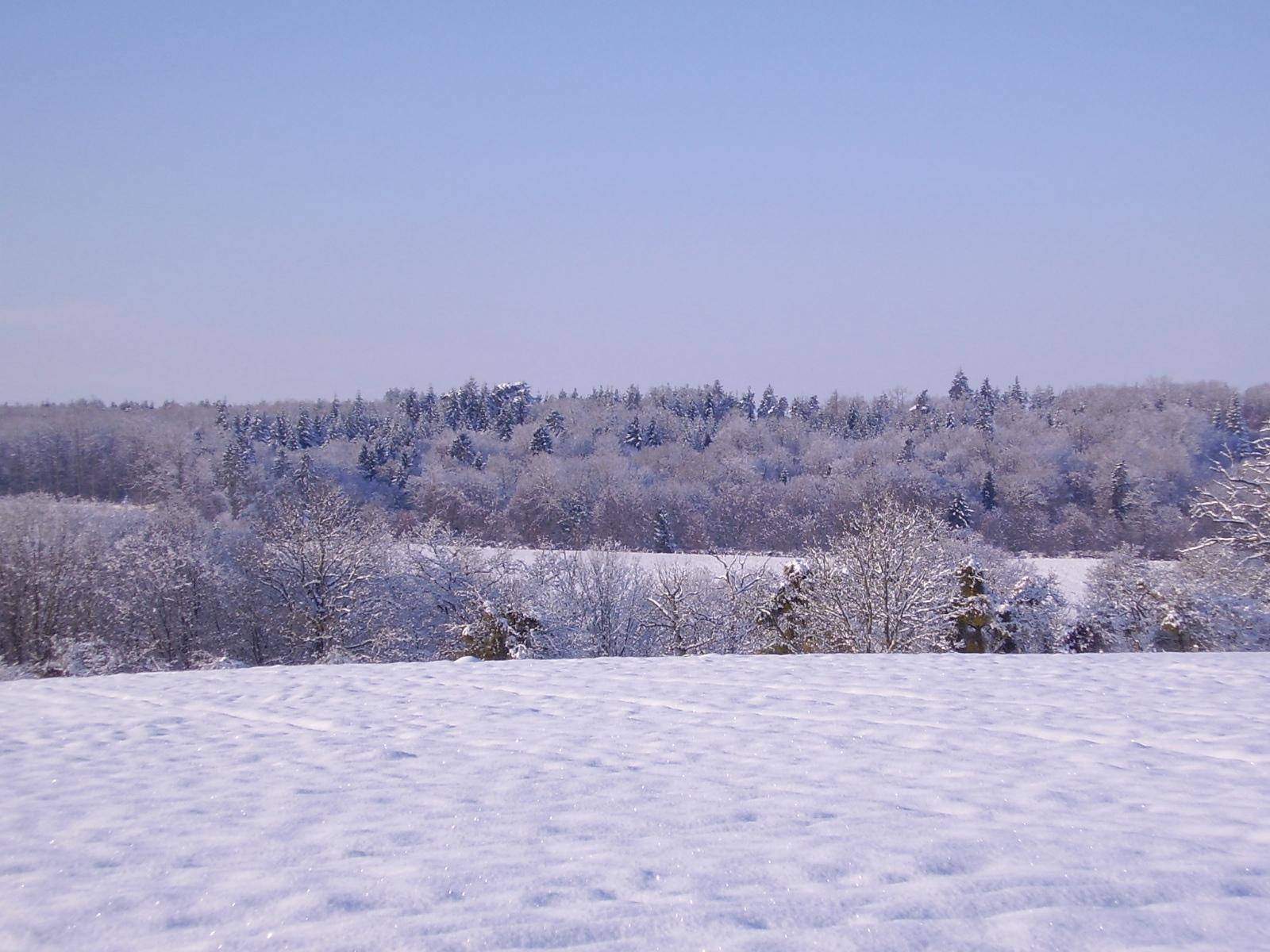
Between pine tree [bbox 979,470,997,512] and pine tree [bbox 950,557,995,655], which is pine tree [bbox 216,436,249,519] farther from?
pine tree [bbox 979,470,997,512]

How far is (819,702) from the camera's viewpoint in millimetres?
8172

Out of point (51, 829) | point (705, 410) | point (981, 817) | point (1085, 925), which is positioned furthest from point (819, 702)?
point (705, 410)

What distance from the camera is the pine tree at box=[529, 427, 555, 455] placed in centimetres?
9004

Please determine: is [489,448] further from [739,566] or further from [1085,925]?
[1085,925]

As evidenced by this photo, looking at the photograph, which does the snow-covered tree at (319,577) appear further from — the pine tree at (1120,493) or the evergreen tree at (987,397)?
the evergreen tree at (987,397)

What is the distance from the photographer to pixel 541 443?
90750 millimetres

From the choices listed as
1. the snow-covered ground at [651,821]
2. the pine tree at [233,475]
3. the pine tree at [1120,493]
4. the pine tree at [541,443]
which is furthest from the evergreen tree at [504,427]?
the snow-covered ground at [651,821]

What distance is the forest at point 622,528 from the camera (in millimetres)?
23625

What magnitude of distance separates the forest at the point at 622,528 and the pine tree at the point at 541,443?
355 mm

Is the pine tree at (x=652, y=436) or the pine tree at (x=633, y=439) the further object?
the pine tree at (x=652, y=436)

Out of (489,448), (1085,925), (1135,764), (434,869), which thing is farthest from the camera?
(489,448)

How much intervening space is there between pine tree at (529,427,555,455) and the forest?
0.36m

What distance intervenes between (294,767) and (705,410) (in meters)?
116

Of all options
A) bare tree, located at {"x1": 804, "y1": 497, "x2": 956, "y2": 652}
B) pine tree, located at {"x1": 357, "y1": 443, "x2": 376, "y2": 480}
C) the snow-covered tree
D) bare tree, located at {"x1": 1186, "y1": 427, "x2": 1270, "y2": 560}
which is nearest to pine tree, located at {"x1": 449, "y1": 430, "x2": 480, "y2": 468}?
pine tree, located at {"x1": 357, "y1": 443, "x2": 376, "y2": 480}
